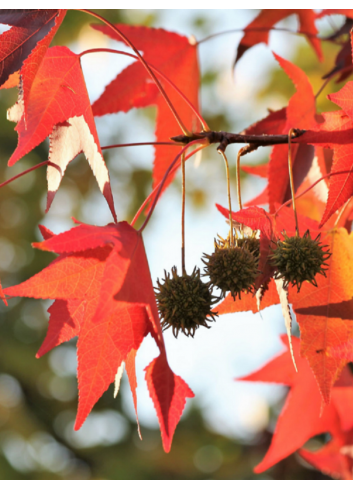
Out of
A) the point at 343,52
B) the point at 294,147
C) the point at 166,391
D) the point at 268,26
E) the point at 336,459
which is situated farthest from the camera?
the point at 336,459

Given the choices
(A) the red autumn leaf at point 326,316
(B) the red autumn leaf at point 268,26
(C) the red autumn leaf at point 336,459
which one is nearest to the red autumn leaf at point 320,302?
(A) the red autumn leaf at point 326,316

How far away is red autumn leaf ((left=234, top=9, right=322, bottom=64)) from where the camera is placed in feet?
3.67

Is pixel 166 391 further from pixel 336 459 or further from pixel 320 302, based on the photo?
pixel 336 459

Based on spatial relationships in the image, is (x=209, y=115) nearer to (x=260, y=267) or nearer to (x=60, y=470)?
(x=60, y=470)

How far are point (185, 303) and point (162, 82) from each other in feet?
2.21

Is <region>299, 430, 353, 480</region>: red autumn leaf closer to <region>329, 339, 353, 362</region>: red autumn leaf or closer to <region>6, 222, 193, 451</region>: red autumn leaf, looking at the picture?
<region>329, 339, 353, 362</region>: red autumn leaf

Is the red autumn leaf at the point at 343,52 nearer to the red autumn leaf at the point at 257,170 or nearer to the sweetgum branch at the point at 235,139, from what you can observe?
the red autumn leaf at the point at 257,170

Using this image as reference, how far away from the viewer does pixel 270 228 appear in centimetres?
67

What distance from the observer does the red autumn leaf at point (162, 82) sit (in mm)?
980

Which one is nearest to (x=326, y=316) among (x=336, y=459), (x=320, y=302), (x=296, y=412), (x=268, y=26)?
(x=320, y=302)

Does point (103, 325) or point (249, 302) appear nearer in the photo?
point (103, 325)

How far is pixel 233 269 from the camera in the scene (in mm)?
630

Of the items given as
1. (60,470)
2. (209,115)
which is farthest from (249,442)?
(209,115)

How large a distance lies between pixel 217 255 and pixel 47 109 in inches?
13.3
